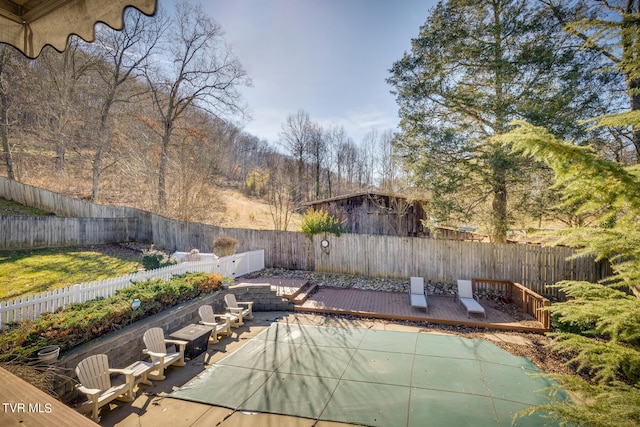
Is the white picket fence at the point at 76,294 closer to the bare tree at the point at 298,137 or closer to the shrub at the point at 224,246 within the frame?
the shrub at the point at 224,246

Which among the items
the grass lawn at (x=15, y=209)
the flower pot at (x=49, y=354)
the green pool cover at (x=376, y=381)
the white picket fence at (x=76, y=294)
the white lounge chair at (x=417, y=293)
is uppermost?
the grass lawn at (x=15, y=209)

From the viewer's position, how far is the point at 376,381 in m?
5.30

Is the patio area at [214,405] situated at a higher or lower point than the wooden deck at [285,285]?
lower

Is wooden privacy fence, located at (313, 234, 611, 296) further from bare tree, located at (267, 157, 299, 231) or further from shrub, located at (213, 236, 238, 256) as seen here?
bare tree, located at (267, 157, 299, 231)

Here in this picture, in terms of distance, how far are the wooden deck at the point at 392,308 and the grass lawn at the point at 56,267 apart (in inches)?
241

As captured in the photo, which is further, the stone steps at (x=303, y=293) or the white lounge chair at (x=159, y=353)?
the stone steps at (x=303, y=293)

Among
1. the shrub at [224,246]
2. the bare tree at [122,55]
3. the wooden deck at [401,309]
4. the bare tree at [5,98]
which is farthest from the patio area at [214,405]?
the bare tree at [5,98]

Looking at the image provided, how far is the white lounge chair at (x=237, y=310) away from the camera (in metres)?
7.79

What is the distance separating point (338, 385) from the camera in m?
5.17

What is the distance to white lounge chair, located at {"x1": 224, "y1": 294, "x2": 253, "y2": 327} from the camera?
25.6ft

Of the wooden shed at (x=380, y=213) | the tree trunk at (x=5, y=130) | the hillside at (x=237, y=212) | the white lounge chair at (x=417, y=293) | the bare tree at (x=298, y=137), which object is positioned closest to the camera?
the white lounge chair at (x=417, y=293)

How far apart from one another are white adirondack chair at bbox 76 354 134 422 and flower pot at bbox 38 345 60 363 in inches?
15.6

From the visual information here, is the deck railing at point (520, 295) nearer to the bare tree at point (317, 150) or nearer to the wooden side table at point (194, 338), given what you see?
the wooden side table at point (194, 338)

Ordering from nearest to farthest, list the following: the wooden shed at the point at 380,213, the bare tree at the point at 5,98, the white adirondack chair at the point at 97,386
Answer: the white adirondack chair at the point at 97,386, the bare tree at the point at 5,98, the wooden shed at the point at 380,213
